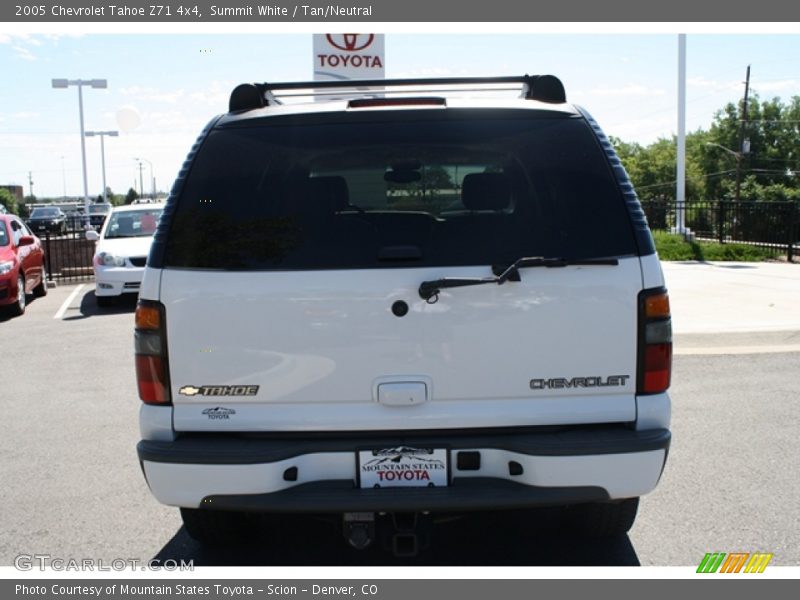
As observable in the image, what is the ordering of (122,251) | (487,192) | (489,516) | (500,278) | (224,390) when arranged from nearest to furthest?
1. (500,278)
2. (224,390)
3. (487,192)
4. (489,516)
5. (122,251)

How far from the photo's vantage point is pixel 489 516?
444 centimetres

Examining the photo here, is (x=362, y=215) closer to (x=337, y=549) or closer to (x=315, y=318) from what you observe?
(x=315, y=318)

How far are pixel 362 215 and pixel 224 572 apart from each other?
1.74m

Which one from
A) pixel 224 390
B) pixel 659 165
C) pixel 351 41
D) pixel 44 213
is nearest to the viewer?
pixel 224 390

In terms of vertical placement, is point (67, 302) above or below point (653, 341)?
below

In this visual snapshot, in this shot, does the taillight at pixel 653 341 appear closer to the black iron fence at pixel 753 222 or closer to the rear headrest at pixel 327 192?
the rear headrest at pixel 327 192

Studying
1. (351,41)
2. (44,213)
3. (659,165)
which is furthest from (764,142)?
(351,41)

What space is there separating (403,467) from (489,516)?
1385 millimetres

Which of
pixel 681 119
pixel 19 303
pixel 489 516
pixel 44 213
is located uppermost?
pixel 681 119

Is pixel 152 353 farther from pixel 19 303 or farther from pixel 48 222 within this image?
pixel 48 222

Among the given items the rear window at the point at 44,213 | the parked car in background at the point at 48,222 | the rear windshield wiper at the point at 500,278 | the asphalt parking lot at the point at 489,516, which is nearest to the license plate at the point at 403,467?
the rear windshield wiper at the point at 500,278

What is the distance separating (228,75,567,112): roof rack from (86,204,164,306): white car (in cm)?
942

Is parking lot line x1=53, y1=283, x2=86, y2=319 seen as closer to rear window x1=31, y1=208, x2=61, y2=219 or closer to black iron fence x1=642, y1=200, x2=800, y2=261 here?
black iron fence x1=642, y1=200, x2=800, y2=261

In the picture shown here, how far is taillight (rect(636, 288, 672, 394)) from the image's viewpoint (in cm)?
326
